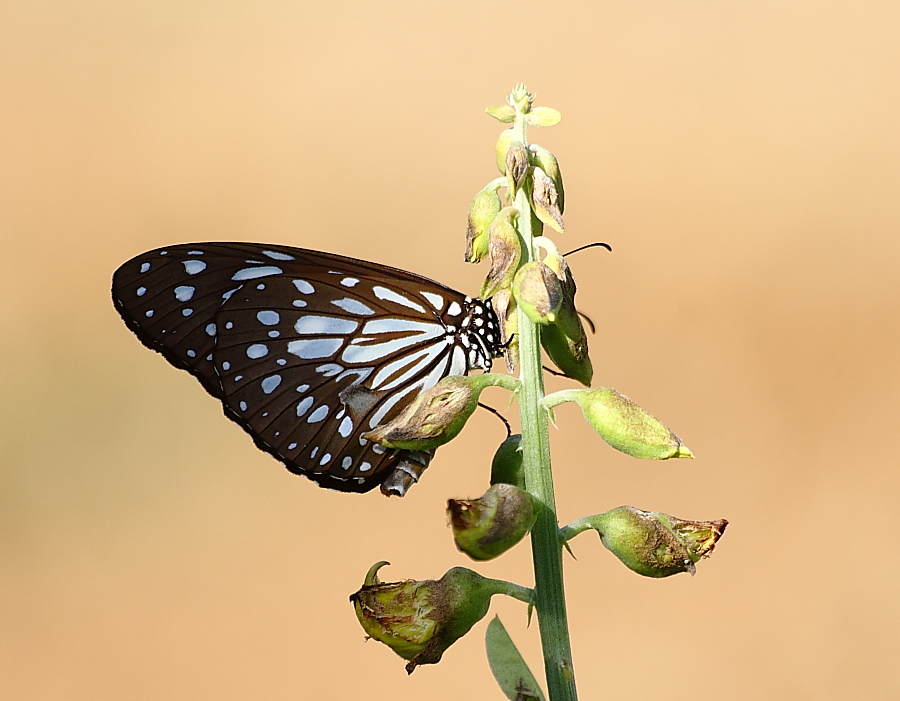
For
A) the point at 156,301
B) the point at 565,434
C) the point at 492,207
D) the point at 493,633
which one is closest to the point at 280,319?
the point at 156,301

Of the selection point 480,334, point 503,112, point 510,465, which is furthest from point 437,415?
point 480,334

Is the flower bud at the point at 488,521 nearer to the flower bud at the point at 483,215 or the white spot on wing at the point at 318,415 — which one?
the flower bud at the point at 483,215

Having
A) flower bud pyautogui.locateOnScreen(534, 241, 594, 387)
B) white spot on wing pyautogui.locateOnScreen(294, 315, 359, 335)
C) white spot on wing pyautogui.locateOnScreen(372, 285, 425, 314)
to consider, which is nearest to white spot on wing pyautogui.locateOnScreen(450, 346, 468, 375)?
white spot on wing pyautogui.locateOnScreen(372, 285, 425, 314)

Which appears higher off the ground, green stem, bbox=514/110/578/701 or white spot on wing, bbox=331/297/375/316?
white spot on wing, bbox=331/297/375/316

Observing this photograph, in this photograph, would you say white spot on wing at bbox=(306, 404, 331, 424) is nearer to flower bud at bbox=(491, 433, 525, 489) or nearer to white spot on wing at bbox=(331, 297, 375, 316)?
white spot on wing at bbox=(331, 297, 375, 316)

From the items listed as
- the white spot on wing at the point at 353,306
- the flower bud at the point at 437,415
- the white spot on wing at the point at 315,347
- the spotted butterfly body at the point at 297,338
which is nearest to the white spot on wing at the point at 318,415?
the spotted butterfly body at the point at 297,338

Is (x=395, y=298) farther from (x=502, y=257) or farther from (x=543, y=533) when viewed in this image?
(x=543, y=533)

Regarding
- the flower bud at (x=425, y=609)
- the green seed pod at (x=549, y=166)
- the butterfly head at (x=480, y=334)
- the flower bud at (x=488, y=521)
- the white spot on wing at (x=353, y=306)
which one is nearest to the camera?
the flower bud at (x=488, y=521)

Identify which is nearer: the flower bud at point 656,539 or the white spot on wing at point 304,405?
the flower bud at point 656,539

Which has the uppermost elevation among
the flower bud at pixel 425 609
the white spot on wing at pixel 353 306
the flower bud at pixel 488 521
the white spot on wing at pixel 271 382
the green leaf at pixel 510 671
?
the white spot on wing at pixel 353 306
